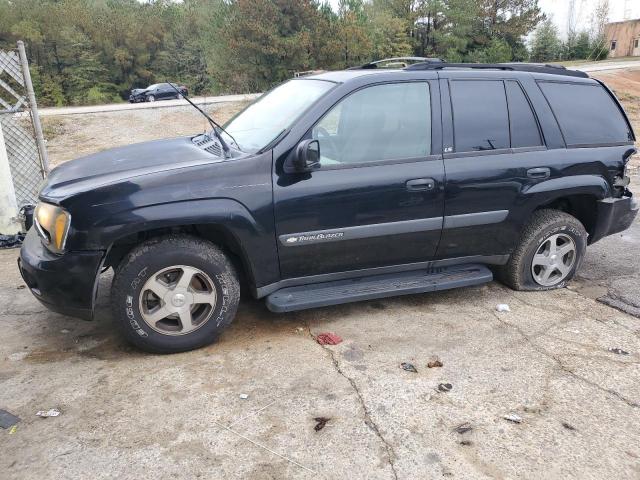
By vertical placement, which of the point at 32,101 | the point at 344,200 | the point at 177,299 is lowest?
the point at 177,299

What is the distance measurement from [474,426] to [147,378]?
1940 mm

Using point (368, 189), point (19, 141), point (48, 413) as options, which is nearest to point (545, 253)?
point (368, 189)

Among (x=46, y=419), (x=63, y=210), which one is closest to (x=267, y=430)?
(x=46, y=419)

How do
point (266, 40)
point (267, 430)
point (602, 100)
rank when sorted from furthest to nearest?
1. point (266, 40)
2. point (602, 100)
3. point (267, 430)

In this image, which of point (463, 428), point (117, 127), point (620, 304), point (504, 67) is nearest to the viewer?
point (463, 428)

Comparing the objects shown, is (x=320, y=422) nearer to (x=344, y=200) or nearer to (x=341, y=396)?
(x=341, y=396)

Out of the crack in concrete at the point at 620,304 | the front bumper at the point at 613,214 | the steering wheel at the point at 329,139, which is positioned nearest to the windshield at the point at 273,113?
the steering wheel at the point at 329,139

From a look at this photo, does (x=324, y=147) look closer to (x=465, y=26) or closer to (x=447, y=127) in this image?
(x=447, y=127)

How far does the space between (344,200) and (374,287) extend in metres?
0.70

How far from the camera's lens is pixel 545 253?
4691 mm

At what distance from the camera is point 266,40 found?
37.3 m

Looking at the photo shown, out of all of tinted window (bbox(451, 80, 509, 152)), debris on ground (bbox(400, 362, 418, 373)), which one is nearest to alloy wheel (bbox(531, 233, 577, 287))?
tinted window (bbox(451, 80, 509, 152))

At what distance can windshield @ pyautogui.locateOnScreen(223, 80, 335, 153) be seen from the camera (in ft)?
12.8

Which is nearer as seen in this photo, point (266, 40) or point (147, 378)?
point (147, 378)
